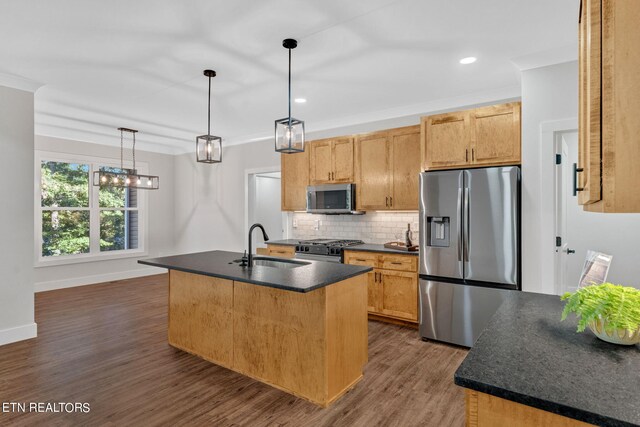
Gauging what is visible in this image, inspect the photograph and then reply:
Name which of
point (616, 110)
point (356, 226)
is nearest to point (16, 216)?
point (356, 226)

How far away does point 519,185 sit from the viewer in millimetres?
3334

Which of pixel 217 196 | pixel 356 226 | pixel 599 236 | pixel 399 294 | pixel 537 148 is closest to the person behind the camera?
pixel 537 148

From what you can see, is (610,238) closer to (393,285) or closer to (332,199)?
(393,285)

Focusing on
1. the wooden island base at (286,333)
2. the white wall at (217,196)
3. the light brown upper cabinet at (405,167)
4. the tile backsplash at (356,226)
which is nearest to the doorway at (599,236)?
the light brown upper cabinet at (405,167)

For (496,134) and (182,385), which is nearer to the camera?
(182,385)

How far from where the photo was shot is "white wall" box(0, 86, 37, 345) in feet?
12.0

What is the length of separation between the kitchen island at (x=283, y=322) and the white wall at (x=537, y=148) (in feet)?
5.64

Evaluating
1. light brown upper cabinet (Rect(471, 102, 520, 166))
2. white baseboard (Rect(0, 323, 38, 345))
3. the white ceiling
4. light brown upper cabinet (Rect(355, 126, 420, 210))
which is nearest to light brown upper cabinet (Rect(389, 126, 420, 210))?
light brown upper cabinet (Rect(355, 126, 420, 210))

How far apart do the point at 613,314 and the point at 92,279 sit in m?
7.59

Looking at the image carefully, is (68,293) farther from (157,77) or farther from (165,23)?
(165,23)

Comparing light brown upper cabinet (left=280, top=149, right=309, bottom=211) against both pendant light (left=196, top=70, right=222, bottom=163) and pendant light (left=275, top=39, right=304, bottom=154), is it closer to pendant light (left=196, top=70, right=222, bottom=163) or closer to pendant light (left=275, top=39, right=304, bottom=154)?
pendant light (left=196, top=70, right=222, bottom=163)

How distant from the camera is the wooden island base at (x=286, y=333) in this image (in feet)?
8.17

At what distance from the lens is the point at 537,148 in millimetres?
3273

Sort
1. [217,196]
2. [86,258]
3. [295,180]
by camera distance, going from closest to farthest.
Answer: [295,180], [86,258], [217,196]
